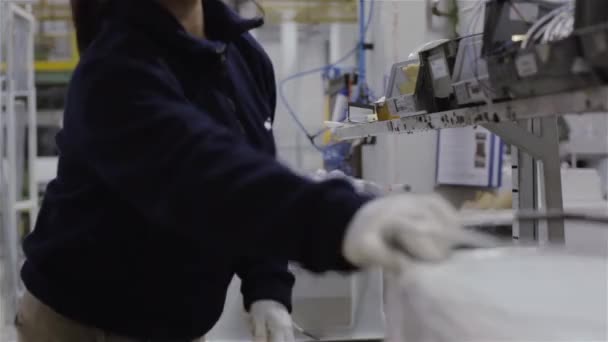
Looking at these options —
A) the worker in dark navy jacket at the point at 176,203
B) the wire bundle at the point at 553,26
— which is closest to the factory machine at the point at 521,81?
the wire bundle at the point at 553,26

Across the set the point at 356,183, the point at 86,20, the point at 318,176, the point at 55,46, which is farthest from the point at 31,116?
the point at 318,176

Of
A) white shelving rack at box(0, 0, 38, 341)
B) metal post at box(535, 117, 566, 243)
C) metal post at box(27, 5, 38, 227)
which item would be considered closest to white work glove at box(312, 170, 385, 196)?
metal post at box(535, 117, 566, 243)

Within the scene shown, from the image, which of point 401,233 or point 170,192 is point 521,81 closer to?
point 401,233

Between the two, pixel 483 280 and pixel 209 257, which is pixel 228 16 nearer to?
pixel 209 257

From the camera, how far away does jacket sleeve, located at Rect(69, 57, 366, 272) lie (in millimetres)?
590

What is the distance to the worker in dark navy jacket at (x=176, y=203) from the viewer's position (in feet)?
1.92

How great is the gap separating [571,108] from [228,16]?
53cm

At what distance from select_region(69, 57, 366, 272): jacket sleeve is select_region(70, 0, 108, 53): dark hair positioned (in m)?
0.15

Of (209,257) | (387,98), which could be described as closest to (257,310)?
(209,257)

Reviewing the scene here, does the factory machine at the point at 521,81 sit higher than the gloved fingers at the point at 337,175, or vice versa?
the factory machine at the point at 521,81

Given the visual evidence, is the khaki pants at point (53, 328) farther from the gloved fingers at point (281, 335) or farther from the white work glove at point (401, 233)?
the white work glove at point (401, 233)

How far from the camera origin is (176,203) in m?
0.65

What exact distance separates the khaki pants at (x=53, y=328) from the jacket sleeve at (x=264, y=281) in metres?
0.20

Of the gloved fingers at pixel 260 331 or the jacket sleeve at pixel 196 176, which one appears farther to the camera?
the gloved fingers at pixel 260 331
